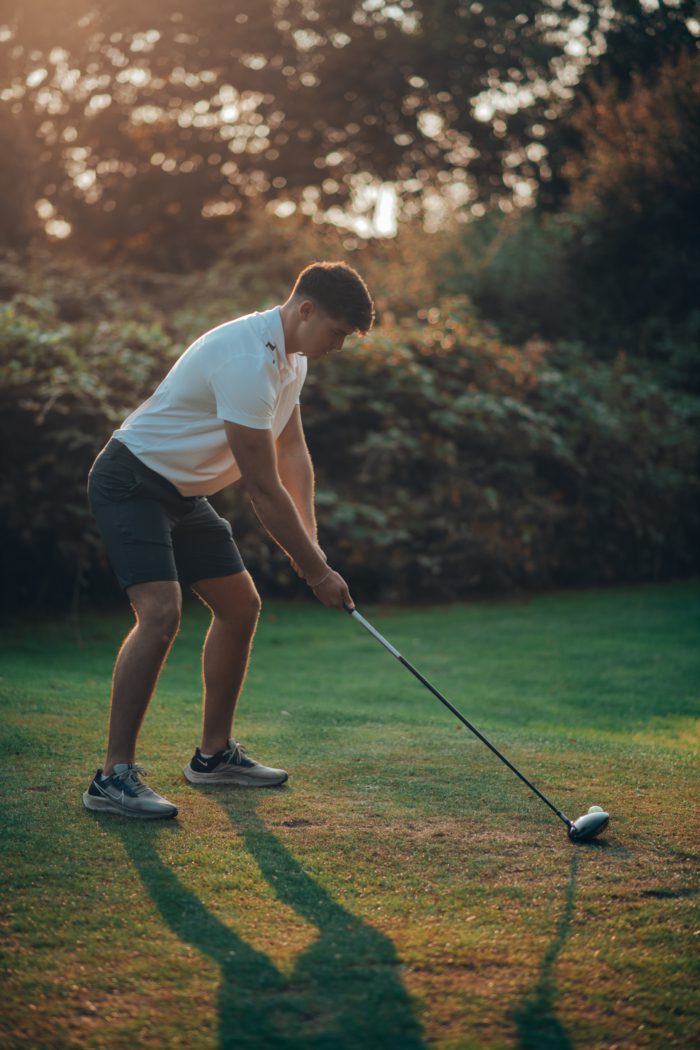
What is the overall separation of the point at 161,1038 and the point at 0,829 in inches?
52.2

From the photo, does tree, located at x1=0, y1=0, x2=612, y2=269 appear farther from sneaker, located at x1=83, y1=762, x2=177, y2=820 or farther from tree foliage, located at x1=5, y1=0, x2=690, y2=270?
sneaker, located at x1=83, y1=762, x2=177, y2=820

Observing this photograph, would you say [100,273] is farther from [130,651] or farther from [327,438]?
[130,651]

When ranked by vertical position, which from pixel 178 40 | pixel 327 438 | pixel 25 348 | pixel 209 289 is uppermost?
pixel 178 40

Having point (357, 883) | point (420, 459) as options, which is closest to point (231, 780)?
point (357, 883)

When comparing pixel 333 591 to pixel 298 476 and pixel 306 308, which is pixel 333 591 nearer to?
pixel 298 476

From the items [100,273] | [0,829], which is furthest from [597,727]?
[100,273]

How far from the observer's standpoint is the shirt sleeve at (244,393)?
3346 millimetres

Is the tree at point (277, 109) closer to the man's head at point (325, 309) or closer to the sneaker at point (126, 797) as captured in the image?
the man's head at point (325, 309)

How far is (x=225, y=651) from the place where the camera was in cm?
387

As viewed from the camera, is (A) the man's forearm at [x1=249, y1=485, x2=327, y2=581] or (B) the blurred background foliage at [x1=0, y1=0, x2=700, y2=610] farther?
(B) the blurred background foliage at [x1=0, y1=0, x2=700, y2=610]

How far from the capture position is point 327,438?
29.1 ft

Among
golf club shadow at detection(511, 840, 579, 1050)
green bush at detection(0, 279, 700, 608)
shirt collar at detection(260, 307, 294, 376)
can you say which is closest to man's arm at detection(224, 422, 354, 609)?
shirt collar at detection(260, 307, 294, 376)

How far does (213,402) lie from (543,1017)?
2124 millimetres

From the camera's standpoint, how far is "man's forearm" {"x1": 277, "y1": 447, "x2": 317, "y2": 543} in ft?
13.3
